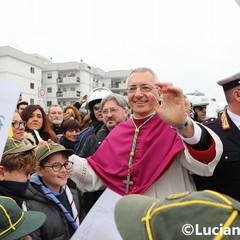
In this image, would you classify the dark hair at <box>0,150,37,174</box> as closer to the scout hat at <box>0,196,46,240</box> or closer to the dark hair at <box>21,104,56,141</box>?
the scout hat at <box>0,196,46,240</box>

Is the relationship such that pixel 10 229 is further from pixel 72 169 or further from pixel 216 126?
pixel 216 126

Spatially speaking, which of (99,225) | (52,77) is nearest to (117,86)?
(52,77)

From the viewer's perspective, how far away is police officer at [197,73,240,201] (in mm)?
2230

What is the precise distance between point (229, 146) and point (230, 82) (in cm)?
49

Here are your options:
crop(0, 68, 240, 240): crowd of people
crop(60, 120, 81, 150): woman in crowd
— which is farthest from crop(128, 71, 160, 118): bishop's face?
crop(60, 120, 81, 150): woman in crowd

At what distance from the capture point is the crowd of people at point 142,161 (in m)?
2.07

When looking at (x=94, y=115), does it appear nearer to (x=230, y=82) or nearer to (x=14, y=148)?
(x=14, y=148)

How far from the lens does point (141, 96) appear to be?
2.49 metres

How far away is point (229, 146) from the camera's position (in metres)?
2.28

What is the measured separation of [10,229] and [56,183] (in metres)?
1.06

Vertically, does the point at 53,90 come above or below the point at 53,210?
above

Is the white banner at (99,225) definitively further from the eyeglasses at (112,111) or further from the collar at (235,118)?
the eyeglasses at (112,111)

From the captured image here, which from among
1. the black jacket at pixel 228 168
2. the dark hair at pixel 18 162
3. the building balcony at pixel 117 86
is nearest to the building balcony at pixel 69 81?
the building balcony at pixel 117 86

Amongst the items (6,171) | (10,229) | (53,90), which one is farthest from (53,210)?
(53,90)
